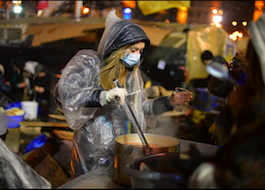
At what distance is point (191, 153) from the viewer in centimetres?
78

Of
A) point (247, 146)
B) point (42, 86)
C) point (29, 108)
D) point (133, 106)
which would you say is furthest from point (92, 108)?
point (42, 86)

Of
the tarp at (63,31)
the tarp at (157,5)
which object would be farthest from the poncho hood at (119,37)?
the tarp at (157,5)

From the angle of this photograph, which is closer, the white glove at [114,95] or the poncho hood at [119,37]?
the white glove at [114,95]

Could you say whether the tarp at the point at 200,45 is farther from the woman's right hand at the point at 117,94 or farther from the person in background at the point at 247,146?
the person in background at the point at 247,146

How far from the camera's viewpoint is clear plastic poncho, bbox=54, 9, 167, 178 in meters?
1.65

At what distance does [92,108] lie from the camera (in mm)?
1767

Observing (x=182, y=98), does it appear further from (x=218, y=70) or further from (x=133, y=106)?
(x=218, y=70)

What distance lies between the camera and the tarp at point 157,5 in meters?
6.14

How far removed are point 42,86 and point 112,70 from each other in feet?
13.8

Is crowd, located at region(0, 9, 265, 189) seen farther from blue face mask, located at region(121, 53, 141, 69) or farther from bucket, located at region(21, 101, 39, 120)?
bucket, located at region(21, 101, 39, 120)

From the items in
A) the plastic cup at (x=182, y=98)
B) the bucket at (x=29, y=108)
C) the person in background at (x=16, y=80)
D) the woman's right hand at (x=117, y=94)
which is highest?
the woman's right hand at (x=117, y=94)

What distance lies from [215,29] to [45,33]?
4.05 m

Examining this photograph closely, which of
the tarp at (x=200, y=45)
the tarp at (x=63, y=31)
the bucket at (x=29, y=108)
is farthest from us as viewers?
the tarp at (x=200, y=45)

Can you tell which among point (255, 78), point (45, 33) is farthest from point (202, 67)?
point (255, 78)
